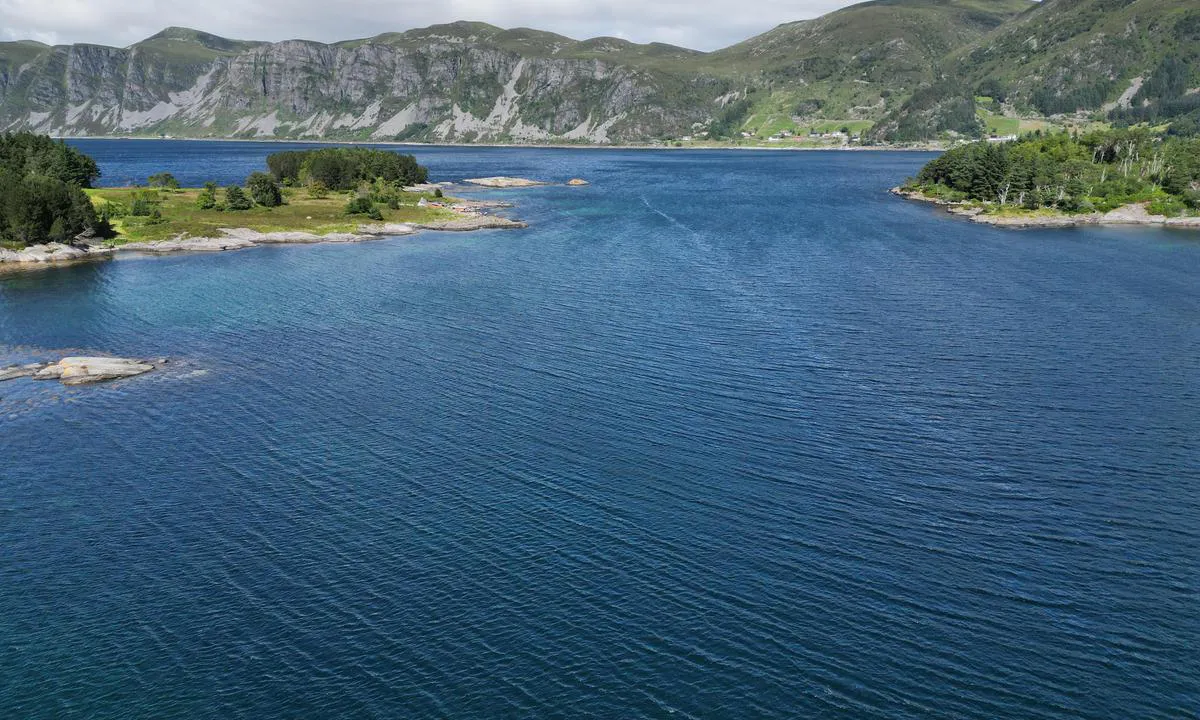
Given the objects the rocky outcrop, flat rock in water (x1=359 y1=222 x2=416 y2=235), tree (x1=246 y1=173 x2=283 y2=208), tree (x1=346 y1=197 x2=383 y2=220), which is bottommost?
the rocky outcrop

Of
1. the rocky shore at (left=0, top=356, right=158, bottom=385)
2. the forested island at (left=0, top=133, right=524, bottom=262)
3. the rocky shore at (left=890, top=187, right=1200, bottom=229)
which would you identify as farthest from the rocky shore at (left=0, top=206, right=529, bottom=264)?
the rocky shore at (left=890, top=187, right=1200, bottom=229)

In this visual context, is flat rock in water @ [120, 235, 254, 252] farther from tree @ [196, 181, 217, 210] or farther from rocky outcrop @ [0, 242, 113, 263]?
tree @ [196, 181, 217, 210]

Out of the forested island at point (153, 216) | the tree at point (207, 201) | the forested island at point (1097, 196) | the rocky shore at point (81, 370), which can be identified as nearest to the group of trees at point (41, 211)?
the forested island at point (153, 216)

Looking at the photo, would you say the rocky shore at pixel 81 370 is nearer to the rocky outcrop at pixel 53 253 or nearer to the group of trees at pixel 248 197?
the rocky outcrop at pixel 53 253

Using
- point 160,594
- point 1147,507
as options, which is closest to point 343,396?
point 160,594

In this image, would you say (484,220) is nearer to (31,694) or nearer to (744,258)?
(744,258)
